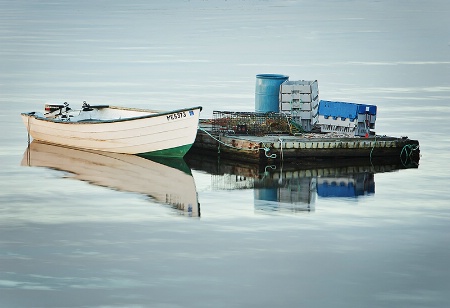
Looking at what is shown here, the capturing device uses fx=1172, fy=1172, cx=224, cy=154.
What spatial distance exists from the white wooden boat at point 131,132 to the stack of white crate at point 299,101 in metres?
3.36

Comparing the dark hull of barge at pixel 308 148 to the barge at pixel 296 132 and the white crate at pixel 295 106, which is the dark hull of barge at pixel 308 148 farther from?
the white crate at pixel 295 106

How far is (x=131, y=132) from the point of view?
97.3 ft

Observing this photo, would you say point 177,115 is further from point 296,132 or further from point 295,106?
point 295,106

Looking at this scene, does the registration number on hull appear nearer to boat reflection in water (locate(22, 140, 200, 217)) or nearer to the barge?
boat reflection in water (locate(22, 140, 200, 217))

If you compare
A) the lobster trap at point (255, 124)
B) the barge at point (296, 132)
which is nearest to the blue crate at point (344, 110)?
the barge at point (296, 132)

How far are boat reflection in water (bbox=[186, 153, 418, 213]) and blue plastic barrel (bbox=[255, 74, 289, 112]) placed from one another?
10.1 ft

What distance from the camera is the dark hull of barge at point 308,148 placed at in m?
28.6

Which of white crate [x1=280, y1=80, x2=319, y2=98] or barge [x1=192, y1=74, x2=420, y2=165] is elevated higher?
white crate [x1=280, y1=80, x2=319, y2=98]

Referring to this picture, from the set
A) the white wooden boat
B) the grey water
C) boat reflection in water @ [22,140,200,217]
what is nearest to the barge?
the grey water

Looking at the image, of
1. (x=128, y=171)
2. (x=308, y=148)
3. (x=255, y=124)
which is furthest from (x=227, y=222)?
(x=255, y=124)

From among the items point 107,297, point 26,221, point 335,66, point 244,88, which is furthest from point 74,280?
point 335,66

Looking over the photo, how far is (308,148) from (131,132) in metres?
4.51

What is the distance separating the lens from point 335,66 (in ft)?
192

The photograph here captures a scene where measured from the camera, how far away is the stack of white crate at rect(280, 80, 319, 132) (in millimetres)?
31281
